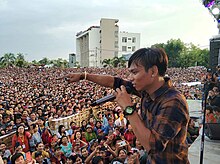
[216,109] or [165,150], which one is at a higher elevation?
[165,150]

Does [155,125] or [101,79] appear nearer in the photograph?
[155,125]

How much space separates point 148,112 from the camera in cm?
122

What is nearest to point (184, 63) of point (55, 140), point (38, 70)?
point (38, 70)

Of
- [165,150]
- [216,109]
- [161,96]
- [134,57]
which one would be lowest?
[216,109]

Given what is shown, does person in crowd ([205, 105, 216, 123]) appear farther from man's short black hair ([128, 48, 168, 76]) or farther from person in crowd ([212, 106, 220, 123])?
man's short black hair ([128, 48, 168, 76])

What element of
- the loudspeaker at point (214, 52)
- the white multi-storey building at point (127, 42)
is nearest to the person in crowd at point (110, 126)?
the loudspeaker at point (214, 52)

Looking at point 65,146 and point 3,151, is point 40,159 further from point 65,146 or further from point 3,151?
point 3,151

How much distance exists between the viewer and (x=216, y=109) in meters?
3.79

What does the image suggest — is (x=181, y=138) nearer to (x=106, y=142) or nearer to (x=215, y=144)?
(x=215, y=144)

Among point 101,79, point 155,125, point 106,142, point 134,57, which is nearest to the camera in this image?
point 155,125

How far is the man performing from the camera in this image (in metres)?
1.05

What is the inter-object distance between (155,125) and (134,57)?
0.33 meters

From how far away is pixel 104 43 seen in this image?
6138cm

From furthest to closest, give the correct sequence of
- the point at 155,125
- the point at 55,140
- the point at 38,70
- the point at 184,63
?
the point at 184,63 → the point at 38,70 → the point at 55,140 → the point at 155,125
